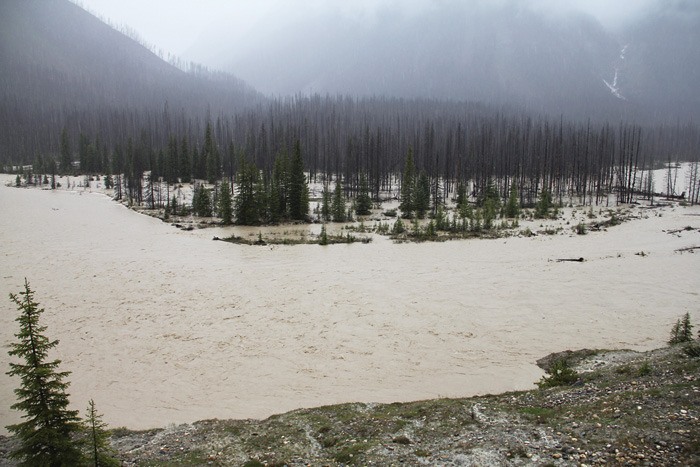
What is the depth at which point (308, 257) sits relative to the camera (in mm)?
34312

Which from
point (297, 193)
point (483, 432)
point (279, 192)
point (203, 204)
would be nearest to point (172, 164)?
point (203, 204)

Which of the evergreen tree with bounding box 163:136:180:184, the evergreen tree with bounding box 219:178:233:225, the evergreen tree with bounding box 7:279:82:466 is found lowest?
the evergreen tree with bounding box 7:279:82:466

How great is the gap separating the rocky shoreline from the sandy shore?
215cm

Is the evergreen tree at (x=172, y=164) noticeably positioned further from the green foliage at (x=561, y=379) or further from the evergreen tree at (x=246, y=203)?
the green foliage at (x=561, y=379)

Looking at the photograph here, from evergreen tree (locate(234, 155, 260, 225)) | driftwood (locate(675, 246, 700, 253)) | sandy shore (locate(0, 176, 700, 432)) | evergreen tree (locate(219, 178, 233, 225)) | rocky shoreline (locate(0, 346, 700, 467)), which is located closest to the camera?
rocky shoreline (locate(0, 346, 700, 467))

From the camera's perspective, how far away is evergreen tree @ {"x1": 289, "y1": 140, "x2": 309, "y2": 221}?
180 ft

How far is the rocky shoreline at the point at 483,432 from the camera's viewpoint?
863 cm

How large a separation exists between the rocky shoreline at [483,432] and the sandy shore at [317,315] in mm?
2152

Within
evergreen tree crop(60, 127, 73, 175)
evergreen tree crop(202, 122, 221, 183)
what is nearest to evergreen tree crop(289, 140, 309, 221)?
evergreen tree crop(202, 122, 221, 183)

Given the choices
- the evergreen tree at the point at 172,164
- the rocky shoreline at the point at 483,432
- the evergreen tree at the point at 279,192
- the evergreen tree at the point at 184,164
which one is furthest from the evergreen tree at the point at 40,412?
the evergreen tree at the point at 184,164

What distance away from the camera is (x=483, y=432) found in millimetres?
9984

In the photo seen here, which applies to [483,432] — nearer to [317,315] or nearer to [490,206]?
[317,315]

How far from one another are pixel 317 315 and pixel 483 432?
12.4 m

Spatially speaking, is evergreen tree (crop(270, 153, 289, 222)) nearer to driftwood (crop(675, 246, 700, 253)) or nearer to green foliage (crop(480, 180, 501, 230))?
green foliage (crop(480, 180, 501, 230))
